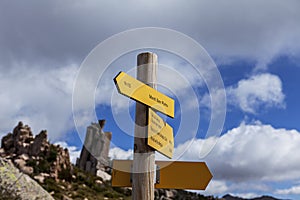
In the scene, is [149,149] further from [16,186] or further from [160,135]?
[16,186]

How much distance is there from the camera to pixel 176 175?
324cm

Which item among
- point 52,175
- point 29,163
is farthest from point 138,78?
point 29,163

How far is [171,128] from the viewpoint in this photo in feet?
10.9

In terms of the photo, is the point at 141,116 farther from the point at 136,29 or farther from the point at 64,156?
the point at 64,156

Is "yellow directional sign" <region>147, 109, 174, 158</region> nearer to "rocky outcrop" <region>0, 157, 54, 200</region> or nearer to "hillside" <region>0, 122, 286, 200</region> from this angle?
"rocky outcrop" <region>0, 157, 54, 200</region>

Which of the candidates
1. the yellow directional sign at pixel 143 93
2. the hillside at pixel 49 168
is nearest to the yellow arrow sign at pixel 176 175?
the yellow directional sign at pixel 143 93

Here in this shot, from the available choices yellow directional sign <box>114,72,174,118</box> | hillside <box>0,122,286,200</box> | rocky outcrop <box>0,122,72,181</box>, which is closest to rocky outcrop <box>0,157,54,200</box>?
hillside <box>0,122,286,200</box>

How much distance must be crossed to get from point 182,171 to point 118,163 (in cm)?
56

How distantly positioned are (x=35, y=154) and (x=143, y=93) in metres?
23.3

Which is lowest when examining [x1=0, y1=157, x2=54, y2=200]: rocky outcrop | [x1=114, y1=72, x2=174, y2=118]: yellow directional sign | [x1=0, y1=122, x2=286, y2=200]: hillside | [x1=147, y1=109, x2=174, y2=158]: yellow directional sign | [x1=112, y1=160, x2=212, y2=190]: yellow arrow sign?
[x1=112, y1=160, x2=212, y2=190]: yellow arrow sign

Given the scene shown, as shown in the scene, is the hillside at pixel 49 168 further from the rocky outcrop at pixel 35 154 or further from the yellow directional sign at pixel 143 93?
the yellow directional sign at pixel 143 93

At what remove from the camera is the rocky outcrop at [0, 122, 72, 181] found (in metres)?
21.2

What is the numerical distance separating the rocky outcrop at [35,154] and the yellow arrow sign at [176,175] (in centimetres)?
1712

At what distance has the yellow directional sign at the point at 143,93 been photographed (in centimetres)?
286
